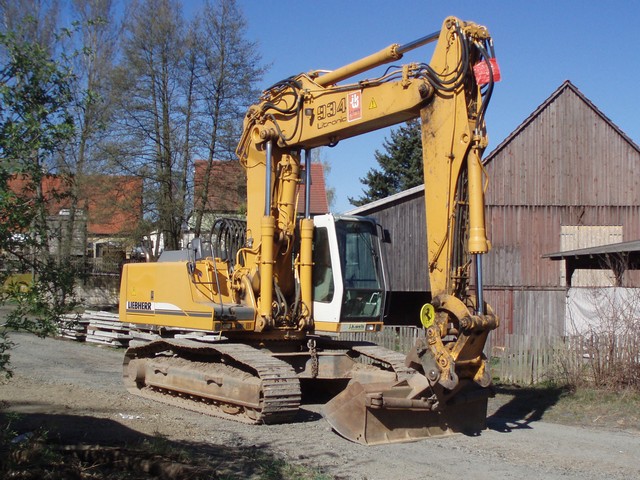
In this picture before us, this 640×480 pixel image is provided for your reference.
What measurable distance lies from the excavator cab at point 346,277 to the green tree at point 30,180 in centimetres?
549

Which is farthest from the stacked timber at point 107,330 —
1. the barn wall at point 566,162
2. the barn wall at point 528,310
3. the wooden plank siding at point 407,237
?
the barn wall at point 566,162

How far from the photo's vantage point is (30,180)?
221 inches

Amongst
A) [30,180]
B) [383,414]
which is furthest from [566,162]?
[30,180]

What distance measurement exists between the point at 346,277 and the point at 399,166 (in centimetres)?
3756

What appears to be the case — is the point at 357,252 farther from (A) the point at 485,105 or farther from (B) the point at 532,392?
(B) the point at 532,392

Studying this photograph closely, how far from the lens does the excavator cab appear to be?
1092 cm

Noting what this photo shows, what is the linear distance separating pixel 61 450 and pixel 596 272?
20220 millimetres

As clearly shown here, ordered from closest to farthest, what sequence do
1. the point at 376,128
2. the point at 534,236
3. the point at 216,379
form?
the point at 376,128, the point at 216,379, the point at 534,236

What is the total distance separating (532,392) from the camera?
13.4m

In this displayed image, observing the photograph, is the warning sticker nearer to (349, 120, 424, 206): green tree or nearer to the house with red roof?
the house with red roof

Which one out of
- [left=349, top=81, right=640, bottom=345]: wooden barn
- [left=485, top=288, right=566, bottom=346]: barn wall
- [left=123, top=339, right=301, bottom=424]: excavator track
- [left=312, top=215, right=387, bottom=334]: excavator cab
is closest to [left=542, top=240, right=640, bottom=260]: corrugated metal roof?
[left=485, top=288, right=566, bottom=346]: barn wall

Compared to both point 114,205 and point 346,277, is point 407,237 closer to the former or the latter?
point 114,205

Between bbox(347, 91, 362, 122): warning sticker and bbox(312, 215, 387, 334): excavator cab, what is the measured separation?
1.83 meters

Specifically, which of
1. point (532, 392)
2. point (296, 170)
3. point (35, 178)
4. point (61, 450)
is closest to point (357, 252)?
point (296, 170)
